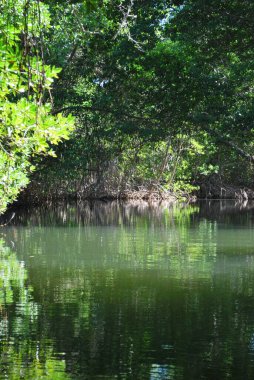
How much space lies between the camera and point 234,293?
25.0 feet

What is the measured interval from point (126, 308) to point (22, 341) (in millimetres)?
1550

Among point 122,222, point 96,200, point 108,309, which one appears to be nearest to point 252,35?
point 108,309

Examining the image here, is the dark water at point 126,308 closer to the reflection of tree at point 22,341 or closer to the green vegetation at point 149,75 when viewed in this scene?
the reflection of tree at point 22,341

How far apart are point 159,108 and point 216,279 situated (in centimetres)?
941

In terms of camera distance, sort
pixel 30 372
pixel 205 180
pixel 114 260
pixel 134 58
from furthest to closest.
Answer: pixel 205 180
pixel 134 58
pixel 114 260
pixel 30 372

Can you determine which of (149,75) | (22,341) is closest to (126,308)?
(22,341)

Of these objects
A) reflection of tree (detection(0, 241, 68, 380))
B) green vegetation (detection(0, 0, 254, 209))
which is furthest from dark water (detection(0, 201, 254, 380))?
green vegetation (detection(0, 0, 254, 209))

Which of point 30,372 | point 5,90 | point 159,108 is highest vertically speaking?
point 159,108

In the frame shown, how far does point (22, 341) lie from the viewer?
17.7 ft

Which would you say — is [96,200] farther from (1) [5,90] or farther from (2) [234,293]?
(1) [5,90]

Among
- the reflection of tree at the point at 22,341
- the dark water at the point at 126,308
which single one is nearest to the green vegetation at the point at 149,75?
the dark water at the point at 126,308

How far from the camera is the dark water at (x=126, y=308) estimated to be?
4.86 metres

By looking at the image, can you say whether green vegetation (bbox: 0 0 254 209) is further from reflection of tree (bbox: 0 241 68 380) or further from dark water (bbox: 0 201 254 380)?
reflection of tree (bbox: 0 241 68 380)

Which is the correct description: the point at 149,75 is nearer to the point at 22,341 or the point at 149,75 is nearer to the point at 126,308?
the point at 126,308
